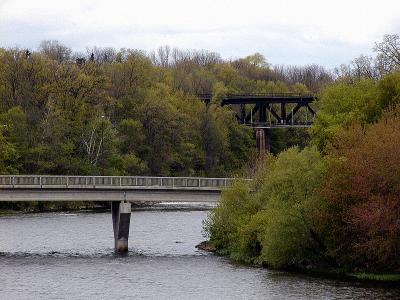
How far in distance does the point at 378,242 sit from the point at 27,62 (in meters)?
88.8

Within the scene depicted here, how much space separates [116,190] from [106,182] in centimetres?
114

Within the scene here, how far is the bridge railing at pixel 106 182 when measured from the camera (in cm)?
7988

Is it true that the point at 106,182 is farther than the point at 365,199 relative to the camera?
Yes

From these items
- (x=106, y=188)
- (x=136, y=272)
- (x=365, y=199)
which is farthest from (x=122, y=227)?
(x=365, y=199)

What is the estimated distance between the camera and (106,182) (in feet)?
267

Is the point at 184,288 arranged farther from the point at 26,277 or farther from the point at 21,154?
the point at 21,154

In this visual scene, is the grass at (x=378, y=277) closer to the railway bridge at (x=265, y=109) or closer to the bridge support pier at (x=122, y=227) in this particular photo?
the bridge support pier at (x=122, y=227)

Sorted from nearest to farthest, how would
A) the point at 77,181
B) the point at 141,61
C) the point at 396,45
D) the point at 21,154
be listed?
the point at 77,181, the point at 396,45, the point at 21,154, the point at 141,61

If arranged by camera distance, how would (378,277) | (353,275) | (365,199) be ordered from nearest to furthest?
(365,199) < (378,277) < (353,275)

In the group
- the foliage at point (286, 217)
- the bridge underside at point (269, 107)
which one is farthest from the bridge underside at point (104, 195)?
the bridge underside at point (269, 107)

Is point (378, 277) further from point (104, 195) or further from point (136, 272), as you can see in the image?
point (104, 195)

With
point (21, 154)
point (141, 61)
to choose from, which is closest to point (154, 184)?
point (21, 154)

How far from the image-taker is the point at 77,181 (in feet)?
266

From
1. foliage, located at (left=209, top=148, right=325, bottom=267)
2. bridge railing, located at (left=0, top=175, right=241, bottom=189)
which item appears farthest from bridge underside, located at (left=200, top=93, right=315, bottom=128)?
foliage, located at (left=209, top=148, right=325, bottom=267)
